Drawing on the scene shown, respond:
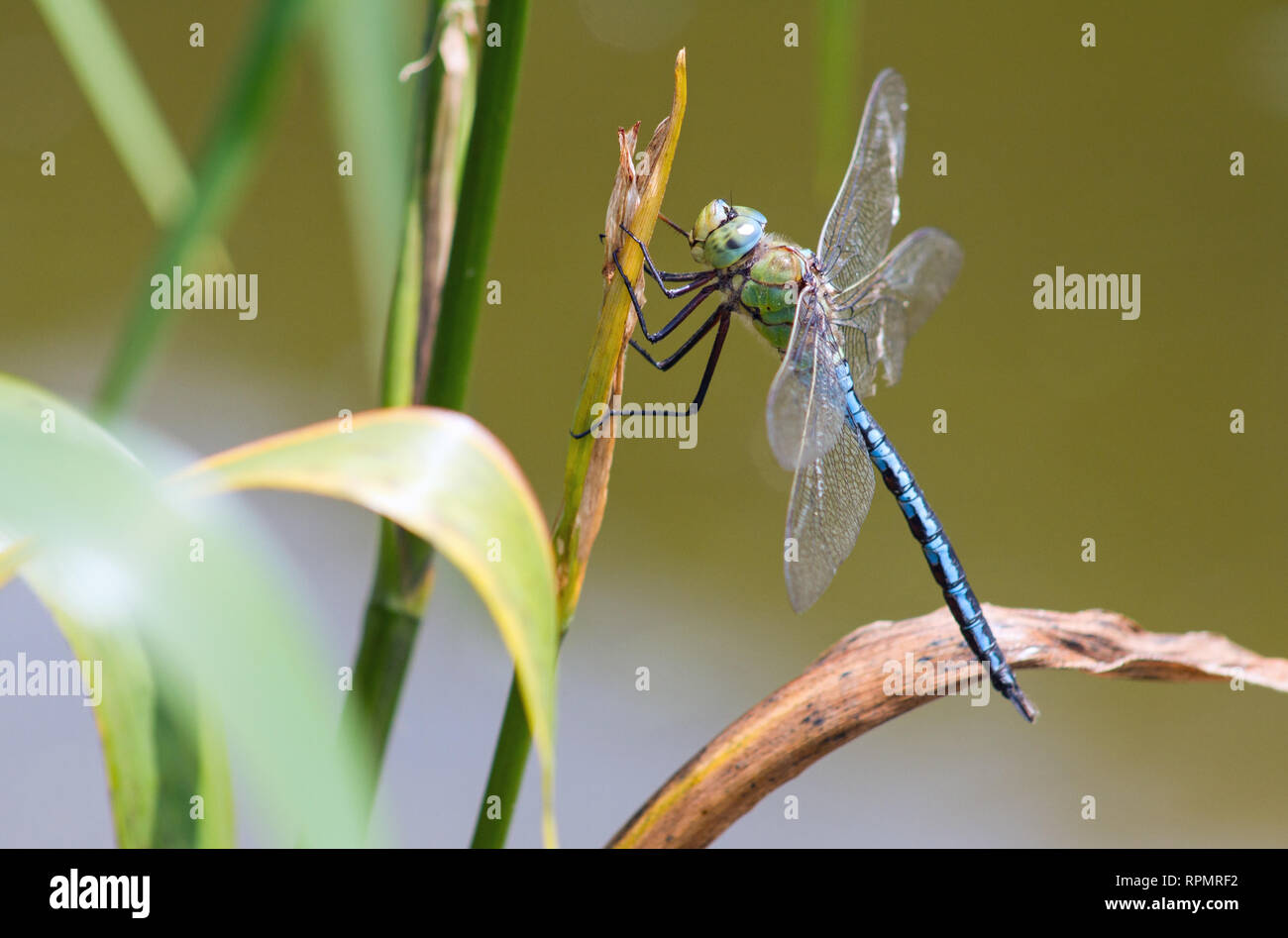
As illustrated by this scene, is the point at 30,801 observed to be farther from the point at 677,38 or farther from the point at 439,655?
the point at 677,38

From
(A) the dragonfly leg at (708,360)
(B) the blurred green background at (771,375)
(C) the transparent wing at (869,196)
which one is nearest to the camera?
(A) the dragonfly leg at (708,360)

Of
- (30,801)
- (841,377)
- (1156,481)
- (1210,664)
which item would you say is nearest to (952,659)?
(1210,664)

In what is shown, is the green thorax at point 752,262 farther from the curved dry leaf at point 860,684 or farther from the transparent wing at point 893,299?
the curved dry leaf at point 860,684

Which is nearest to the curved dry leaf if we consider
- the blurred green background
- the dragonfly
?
the dragonfly

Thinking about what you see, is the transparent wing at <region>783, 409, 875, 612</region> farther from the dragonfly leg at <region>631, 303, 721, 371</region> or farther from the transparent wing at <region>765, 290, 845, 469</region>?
the dragonfly leg at <region>631, 303, 721, 371</region>

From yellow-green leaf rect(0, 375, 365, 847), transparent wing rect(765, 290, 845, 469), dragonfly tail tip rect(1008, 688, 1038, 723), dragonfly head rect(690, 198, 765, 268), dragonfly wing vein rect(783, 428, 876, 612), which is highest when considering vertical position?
dragonfly head rect(690, 198, 765, 268)

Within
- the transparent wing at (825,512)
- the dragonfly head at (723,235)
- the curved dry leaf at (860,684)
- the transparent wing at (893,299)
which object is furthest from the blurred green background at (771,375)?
the curved dry leaf at (860,684)

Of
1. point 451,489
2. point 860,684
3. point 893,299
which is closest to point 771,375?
point 893,299
